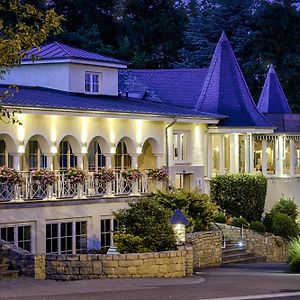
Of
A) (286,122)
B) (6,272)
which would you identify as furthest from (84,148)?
(286,122)

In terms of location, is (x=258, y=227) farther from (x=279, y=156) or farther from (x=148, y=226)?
(x=148, y=226)

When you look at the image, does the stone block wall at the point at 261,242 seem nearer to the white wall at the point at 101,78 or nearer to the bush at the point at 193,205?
the bush at the point at 193,205

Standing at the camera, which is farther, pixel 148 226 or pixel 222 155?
pixel 222 155

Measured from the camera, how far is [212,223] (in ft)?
121

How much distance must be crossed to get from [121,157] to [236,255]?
230 inches

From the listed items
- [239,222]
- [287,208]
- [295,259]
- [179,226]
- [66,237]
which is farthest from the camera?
[287,208]

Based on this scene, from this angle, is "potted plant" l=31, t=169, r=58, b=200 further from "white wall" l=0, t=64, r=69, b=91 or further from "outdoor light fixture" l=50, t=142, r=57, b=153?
"white wall" l=0, t=64, r=69, b=91

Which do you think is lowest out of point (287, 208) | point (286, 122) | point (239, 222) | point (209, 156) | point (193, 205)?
point (239, 222)

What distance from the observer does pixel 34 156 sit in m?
35.4

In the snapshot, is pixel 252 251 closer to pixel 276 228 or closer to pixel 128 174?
pixel 276 228

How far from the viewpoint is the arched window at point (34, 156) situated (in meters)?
35.2

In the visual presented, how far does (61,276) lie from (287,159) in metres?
23.2

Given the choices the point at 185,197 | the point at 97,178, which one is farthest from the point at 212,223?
the point at 97,178

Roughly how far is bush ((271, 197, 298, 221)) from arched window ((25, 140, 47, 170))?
40.2 feet
